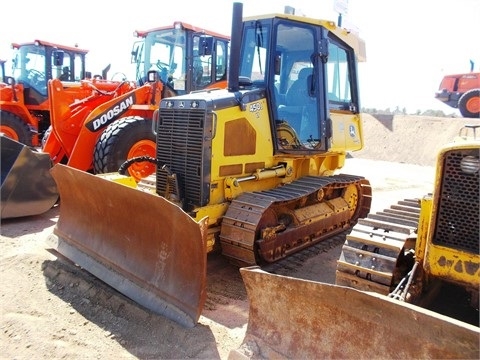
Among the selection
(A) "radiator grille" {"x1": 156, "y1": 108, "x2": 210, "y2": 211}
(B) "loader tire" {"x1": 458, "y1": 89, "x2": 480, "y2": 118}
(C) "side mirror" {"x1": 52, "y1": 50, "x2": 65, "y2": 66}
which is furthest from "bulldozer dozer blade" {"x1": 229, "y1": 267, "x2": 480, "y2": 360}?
(B) "loader tire" {"x1": 458, "y1": 89, "x2": 480, "y2": 118}

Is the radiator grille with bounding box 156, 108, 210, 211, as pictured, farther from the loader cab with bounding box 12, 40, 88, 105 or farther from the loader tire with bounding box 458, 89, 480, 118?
the loader tire with bounding box 458, 89, 480, 118

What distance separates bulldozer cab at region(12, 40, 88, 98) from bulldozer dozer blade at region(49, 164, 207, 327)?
27.6 ft

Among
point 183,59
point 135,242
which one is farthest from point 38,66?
point 135,242

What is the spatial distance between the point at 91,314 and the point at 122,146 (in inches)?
145

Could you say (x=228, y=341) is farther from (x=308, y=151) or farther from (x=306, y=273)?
(x=308, y=151)

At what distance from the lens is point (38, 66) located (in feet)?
39.7

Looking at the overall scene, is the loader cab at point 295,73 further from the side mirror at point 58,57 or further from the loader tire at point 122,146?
the side mirror at point 58,57

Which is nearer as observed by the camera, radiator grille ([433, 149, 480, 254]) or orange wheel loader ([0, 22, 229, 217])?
radiator grille ([433, 149, 480, 254])

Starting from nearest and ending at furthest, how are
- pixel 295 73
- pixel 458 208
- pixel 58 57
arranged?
pixel 458 208 → pixel 295 73 → pixel 58 57

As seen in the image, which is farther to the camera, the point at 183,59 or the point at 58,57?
the point at 58,57

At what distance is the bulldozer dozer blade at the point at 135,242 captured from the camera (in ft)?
11.0

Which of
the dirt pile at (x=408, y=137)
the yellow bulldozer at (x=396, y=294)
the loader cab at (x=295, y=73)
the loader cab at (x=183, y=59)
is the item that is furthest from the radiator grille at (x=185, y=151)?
the dirt pile at (x=408, y=137)

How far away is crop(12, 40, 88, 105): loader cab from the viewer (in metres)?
12.0

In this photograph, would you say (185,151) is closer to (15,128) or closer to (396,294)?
(396,294)
